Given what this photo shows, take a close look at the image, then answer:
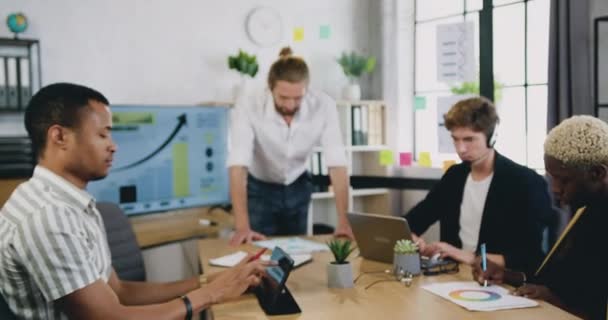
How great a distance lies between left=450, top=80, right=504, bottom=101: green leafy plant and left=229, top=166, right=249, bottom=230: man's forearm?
7.48 ft

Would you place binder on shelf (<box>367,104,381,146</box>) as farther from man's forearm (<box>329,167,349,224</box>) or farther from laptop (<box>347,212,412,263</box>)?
laptop (<box>347,212,412,263</box>)

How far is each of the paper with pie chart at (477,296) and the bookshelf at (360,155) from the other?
2.72 m

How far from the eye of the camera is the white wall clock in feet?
14.4

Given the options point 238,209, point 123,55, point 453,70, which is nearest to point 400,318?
point 238,209

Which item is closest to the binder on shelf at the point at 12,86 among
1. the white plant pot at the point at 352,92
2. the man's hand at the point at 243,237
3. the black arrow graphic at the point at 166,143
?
the black arrow graphic at the point at 166,143

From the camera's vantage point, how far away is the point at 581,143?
1.57 meters

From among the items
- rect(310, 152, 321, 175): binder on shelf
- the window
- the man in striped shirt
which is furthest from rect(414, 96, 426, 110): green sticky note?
the man in striped shirt

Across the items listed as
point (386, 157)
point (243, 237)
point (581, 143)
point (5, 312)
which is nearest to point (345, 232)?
point (243, 237)

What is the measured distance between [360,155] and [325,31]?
3.46 ft

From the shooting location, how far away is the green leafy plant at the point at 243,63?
163 inches

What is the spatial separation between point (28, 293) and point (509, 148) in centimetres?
360

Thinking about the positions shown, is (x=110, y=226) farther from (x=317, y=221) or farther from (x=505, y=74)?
(x=505, y=74)

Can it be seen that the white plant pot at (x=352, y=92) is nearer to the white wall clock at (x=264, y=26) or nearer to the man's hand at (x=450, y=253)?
the white wall clock at (x=264, y=26)

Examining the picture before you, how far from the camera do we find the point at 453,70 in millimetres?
3770
